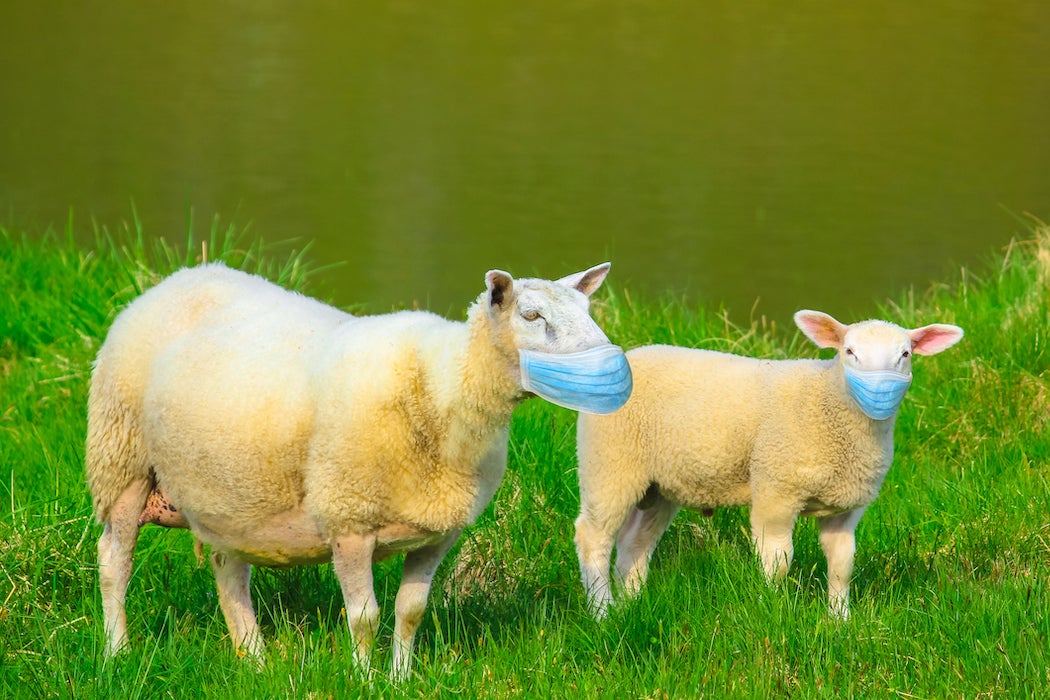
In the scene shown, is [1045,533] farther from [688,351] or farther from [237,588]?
[237,588]

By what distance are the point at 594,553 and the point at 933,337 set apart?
139 centimetres

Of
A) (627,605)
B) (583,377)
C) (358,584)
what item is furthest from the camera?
(627,605)

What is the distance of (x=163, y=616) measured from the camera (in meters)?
5.21

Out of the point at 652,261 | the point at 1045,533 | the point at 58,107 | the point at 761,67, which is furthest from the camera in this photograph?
the point at 761,67

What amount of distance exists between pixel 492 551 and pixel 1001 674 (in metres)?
1.97

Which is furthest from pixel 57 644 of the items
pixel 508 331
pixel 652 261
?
pixel 652 261

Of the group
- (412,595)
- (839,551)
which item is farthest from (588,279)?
(839,551)

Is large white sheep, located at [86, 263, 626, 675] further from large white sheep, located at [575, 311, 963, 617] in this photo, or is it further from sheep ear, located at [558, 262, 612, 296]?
large white sheep, located at [575, 311, 963, 617]

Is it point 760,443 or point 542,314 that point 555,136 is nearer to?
point 760,443

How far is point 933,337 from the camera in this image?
5254mm

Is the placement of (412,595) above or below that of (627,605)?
above

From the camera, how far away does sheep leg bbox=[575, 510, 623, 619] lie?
17.5 feet

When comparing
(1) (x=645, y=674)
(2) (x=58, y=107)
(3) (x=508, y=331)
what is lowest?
(2) (x=58, y=107)

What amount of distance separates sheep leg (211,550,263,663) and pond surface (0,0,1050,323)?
6137 millimetres
